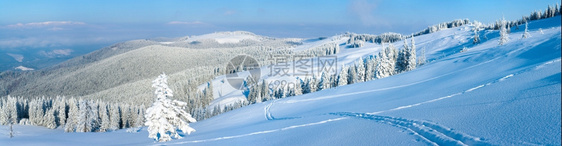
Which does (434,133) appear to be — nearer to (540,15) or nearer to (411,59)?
(411,59)

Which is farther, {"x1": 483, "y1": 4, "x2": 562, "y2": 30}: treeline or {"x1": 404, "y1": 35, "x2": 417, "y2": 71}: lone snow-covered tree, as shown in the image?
{"x1": 483, "y1": 4, "x2": 562, "y2": 30}: treeline

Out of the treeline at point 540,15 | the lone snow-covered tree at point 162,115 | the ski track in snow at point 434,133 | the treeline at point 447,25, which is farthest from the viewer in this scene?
the treeline at point 447,25

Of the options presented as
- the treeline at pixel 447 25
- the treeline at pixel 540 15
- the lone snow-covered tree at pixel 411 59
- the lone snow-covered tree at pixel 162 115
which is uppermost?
the treeline at pixel 447 25

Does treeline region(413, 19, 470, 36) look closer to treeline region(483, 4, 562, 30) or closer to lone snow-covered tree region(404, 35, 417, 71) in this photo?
treeline region(483, 4, 562, 30)

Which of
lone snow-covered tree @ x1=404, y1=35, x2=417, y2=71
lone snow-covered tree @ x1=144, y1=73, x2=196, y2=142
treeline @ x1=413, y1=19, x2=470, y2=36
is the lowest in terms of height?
lone snow-covered tree @ x1=144, y1=73, x2=196, y2=142

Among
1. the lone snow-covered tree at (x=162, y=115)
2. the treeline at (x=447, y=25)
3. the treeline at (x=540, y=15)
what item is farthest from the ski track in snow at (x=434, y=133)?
the treeline at (x=447, y=25)

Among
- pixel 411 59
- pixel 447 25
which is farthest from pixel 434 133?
pixel 447 25

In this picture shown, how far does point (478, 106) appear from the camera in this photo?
8.05 metres

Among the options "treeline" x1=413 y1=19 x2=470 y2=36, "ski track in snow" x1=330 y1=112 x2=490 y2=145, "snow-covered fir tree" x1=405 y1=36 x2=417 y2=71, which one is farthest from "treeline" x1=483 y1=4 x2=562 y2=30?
"ski track in snow" x1=330 y1=112 x2=490 y2=145

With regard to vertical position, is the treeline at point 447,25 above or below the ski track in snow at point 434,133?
above

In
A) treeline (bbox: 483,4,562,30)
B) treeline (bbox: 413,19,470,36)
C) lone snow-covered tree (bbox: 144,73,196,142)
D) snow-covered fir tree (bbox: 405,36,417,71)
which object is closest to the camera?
lone snow-covered tree (bbox: 144,73,196,142)

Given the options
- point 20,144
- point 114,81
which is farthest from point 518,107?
point 114,81

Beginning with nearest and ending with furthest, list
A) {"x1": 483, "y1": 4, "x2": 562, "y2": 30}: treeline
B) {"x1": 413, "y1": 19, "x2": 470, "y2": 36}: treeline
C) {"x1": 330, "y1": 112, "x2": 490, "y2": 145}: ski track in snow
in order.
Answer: {"x1": 330, "y1": 112, "x2": 490, "y2": 145}: ski track in snow
{"x1": 483, "y1": 4, "x2": 562, "y2": 30}: treeline
{"x1": 413, "y1": 19, "x2": 470, "y2": 36}: treeline

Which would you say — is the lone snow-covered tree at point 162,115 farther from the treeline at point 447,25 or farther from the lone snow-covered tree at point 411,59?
the treeline at point 447,25
